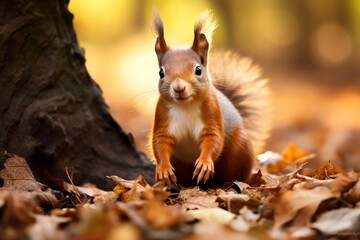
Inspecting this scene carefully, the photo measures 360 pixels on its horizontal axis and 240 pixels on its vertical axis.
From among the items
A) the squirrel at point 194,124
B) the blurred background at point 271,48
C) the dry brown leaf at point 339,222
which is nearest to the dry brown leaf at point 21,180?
the squirrel at point 194,124

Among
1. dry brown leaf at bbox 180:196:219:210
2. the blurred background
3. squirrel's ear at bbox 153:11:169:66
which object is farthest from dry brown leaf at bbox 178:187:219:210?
the blurred background

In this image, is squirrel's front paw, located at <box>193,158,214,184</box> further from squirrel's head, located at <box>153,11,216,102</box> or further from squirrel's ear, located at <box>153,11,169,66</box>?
squirrel's ear, located at <box>153,11,169,66</box>

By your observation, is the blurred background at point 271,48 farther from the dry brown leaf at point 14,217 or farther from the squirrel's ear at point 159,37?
the dry brown leaf at point 14,217

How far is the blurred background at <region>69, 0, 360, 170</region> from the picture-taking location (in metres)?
9.66

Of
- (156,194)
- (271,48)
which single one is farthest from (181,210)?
(271,48)

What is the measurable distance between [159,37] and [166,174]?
2.73ft

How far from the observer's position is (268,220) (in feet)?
8.13

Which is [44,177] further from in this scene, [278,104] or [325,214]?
[278,104]

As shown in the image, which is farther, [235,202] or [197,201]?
[197,201]

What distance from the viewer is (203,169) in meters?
3.25

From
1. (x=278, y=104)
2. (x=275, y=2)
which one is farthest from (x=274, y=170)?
(x=275, y=2)

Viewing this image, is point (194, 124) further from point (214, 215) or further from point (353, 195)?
point (353, 195)

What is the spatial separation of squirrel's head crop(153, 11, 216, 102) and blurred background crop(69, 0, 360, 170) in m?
4.31

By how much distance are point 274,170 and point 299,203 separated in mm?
2053
